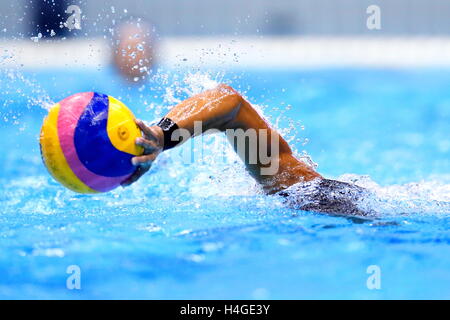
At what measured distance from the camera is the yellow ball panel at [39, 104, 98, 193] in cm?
193

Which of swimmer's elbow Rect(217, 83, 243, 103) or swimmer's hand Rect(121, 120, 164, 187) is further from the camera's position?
swimmer's elbow Rect(217, 83, 243, 103)

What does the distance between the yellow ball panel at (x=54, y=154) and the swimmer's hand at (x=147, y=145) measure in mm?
175

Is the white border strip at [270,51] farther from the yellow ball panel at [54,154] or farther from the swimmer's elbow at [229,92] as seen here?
the yellow ball panel at [54,154]

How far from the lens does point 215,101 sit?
7.14 feet

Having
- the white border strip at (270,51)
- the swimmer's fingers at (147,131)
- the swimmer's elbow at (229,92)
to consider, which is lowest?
the swimmer's fingers at (147,131)

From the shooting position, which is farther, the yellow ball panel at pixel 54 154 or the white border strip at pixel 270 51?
the white border strip at pixel 270 51

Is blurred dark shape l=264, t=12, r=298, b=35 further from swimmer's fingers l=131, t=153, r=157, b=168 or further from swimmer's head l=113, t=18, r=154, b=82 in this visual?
swimmer's fingers l=131, t=153, r=157, b=168

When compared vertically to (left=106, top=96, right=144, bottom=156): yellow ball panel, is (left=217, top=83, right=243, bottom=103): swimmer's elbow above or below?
above

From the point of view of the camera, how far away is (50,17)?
8.88m

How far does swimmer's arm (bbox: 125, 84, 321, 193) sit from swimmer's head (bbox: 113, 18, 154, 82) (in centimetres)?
385

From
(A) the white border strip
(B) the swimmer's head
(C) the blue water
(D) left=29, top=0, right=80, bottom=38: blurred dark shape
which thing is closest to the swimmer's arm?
(C) the blue water

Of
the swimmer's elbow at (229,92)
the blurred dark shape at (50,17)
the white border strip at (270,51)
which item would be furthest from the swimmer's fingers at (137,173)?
the blurred dark shape at (50,17)

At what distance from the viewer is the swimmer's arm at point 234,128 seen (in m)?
1.99
